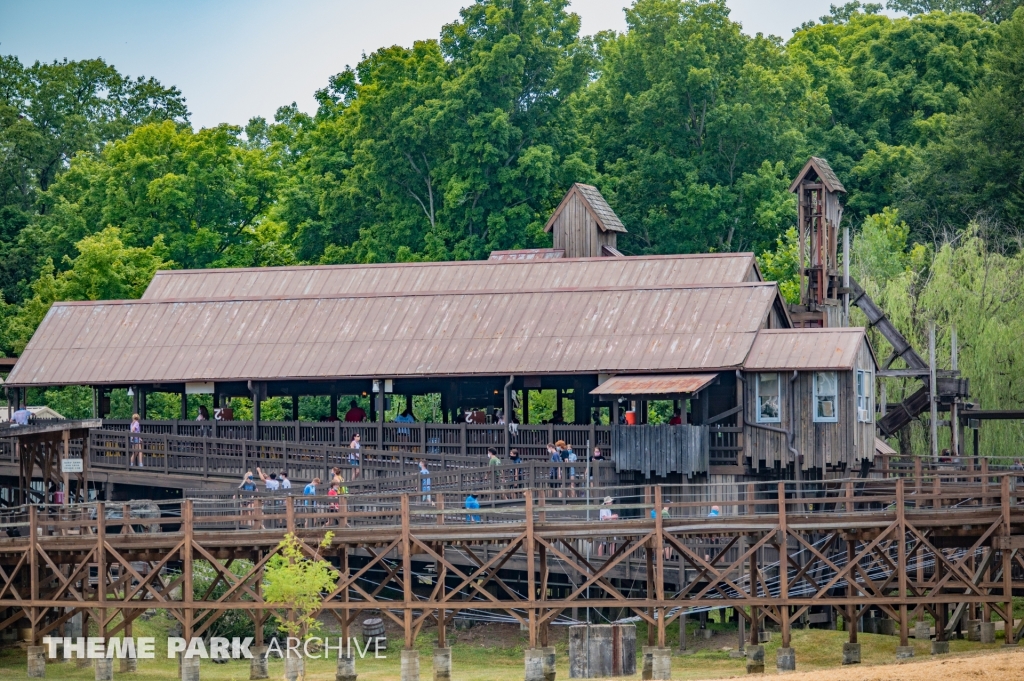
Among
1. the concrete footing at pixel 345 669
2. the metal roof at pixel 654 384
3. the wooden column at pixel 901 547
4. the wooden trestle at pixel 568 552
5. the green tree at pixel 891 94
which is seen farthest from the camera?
the green tree at pixel 891 94

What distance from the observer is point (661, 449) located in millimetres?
46094

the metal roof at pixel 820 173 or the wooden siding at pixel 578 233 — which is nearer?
the metal roof at pixel 820 173

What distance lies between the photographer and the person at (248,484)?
45.7 meters

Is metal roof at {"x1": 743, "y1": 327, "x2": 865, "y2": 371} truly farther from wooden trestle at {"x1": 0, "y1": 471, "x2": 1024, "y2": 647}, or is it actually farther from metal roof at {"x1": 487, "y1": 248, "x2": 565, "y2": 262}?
metal roof at {"x1": 487, "y1": 248, "x2": 565, "y2": 262}

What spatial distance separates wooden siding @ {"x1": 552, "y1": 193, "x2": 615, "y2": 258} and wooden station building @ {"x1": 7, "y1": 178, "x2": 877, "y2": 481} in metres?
2.56

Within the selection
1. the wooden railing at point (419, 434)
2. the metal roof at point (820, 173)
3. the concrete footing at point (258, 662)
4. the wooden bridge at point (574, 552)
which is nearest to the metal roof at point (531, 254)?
the metal roof at point (820, 173)

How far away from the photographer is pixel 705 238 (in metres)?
76.8

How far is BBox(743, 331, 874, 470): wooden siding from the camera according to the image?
4675cm

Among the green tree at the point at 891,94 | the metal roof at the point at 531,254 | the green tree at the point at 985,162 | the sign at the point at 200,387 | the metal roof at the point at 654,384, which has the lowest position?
the metal roof at the point at 654,384

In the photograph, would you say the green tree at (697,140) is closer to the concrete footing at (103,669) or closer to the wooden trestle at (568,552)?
the wooden trestle at (568,552)

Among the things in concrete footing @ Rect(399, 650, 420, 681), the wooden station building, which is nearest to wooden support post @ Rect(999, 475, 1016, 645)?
the wooden station building

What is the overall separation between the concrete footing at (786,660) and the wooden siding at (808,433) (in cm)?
896

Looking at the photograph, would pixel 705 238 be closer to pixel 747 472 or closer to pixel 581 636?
pixel 747 472

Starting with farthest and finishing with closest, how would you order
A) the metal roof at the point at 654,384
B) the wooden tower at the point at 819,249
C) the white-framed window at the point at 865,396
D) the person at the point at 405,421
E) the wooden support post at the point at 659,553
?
the wooden tower at the point at 819,249 → the person at the point at 405,421 → the white-framed window at the point at 865,396 → the metal roof at the point at 654,384 → the wooden support post at the point at 659,553
